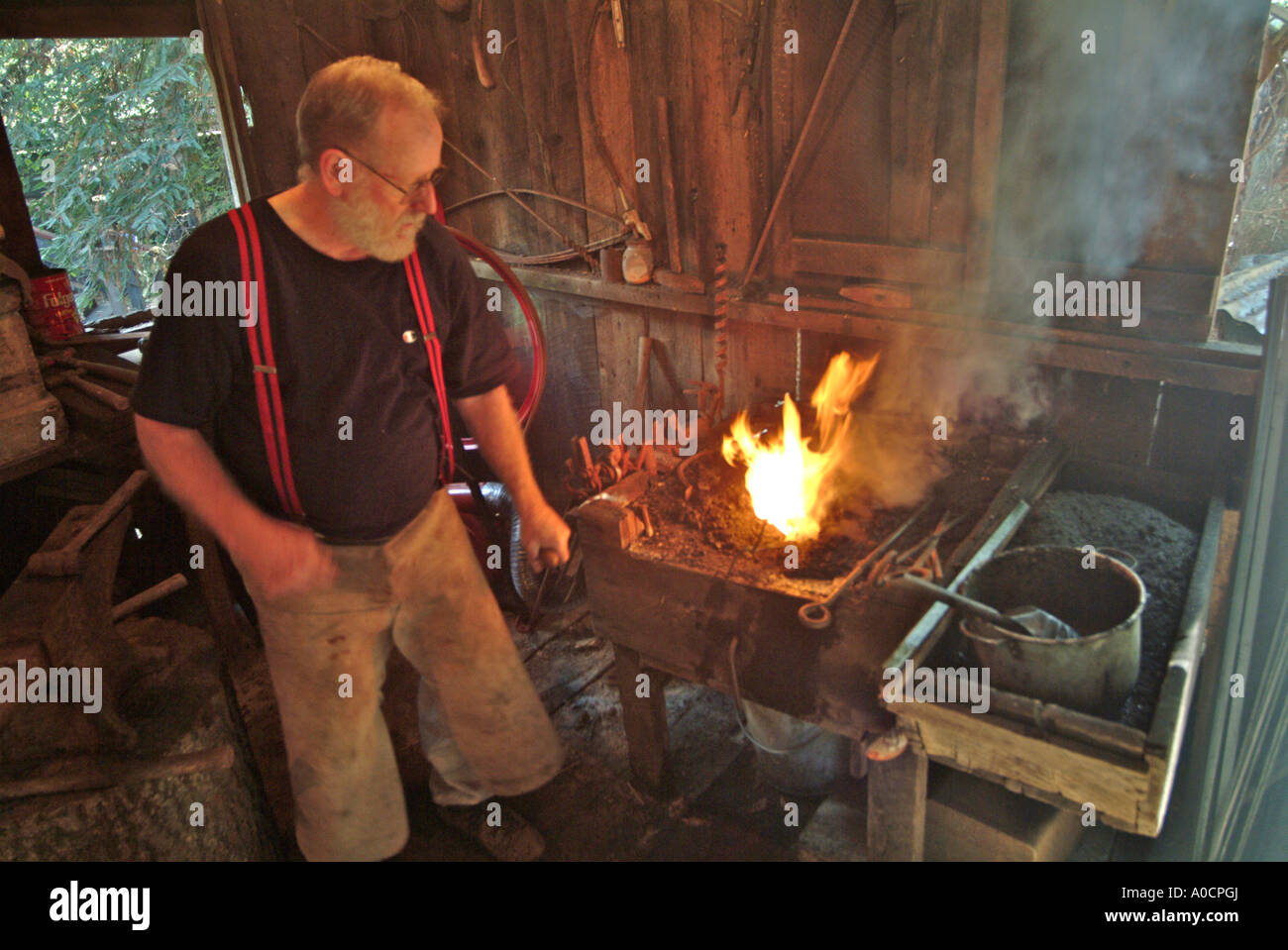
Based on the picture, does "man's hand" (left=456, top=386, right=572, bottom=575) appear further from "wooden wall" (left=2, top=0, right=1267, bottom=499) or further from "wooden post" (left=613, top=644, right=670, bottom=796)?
"wooden wall" (left=2, top=0, right=1267, bottom=499)

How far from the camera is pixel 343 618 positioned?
2857 mm

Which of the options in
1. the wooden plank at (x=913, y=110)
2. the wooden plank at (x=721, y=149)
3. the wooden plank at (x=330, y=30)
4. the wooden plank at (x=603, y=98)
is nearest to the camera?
the wooden plank at (x=913, y=110)

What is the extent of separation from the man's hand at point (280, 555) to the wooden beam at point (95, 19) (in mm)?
4777

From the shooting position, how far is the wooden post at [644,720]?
3586 mm

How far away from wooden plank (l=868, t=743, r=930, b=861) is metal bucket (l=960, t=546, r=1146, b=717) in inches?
16.9

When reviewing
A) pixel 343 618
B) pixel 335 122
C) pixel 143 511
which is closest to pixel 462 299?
pixel 335 122

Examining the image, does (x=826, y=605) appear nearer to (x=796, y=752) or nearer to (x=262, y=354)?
(x=796, y=752)

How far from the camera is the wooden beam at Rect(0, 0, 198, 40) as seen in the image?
5.50 m

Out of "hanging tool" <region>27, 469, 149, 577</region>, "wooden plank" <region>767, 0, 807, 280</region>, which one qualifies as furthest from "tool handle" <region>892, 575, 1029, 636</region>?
"hanging tool" <region>27, 469, 149, 577</region>

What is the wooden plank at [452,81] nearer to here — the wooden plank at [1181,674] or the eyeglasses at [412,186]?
the eyeglasses at [412,186]

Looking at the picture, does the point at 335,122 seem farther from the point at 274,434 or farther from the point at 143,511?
the point at 143,511

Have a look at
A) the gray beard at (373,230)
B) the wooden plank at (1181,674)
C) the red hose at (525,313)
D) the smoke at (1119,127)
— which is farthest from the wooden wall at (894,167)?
the gray beard at (373,230)

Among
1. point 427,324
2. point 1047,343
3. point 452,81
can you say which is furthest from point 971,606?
point 452,81

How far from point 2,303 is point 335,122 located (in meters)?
3.08
